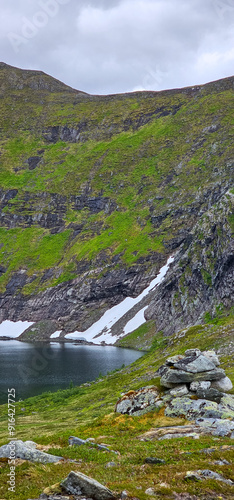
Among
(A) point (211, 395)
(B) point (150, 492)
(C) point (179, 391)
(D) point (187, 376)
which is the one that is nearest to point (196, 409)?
(A) point (211, 395)

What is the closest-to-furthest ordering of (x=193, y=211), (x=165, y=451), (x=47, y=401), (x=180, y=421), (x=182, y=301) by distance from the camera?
(x=165, y=451) < (x=180, y=421) < (x=47, y=401) < (x=182, y=301) < (x=193, y=211)

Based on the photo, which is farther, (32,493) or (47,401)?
(47,401)

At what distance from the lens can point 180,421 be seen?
82.0ft

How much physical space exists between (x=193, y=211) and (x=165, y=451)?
7155 inches

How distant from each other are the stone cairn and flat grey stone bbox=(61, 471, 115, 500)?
13533 millimetres

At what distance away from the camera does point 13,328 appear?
185 metres

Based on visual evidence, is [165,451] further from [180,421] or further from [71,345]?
[71,345]

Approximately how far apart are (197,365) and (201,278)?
110643 mm

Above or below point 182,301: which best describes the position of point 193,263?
above

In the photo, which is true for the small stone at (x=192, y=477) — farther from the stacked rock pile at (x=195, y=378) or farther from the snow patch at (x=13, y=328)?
the snow patch at (x=13, y=328)

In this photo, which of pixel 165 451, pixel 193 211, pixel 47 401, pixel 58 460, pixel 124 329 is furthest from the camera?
pixel 193 211

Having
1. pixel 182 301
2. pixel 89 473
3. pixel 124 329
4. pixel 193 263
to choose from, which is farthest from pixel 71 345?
pixel 89 473

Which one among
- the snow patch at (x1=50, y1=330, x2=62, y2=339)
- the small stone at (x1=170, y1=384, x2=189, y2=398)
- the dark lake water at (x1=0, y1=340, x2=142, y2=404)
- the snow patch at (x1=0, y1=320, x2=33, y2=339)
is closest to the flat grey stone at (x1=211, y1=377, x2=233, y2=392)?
the small stone at (x1=170, y1=384, x2=189, y2=398)

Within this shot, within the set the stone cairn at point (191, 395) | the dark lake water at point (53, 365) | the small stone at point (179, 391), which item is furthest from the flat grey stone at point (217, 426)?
the dark lake water at point (53, 365)
